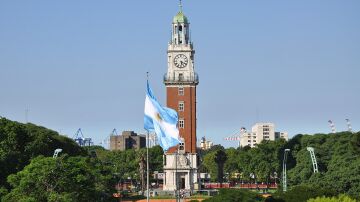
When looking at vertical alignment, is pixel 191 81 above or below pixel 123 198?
above

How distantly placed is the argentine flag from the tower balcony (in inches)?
2966

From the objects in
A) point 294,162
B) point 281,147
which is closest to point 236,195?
point 294,162

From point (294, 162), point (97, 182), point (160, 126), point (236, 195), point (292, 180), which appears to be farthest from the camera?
point (294, 162)

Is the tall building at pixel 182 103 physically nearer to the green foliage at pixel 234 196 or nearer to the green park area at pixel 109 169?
the green park area at pixel 109 169

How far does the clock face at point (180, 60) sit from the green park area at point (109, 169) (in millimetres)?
16862

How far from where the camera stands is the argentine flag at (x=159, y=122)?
62.0 metres

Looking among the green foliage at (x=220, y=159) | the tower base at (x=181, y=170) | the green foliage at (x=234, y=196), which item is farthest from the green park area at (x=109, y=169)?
the tower base at (x=181, y=170)

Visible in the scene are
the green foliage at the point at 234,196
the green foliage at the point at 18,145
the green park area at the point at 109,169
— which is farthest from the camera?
the green foliage at the point at 18,145

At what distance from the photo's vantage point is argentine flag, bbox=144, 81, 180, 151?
62000 mm

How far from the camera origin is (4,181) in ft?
260

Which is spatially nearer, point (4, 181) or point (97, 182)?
point (4, 181)

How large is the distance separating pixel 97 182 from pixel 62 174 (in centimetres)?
1774

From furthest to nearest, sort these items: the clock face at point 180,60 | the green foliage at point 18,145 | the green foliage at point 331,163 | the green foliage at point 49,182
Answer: the clock face at point 180,60, the green foliage at point 331,163, the green foliage at point 18,145, the green foliage at point 49,182

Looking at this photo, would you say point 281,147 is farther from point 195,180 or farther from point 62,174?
point 62,174
